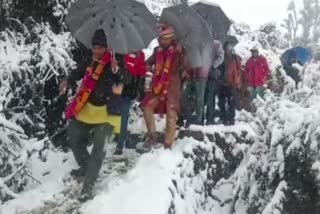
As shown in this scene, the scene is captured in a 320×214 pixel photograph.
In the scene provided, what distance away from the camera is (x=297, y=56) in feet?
41.6

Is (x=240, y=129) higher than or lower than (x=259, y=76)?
lower

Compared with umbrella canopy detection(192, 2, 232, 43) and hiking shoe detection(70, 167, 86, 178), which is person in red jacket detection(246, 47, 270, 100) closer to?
umbrella canopy detection(192, 2, 232, 43)

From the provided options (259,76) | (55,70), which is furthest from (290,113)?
(259,76)

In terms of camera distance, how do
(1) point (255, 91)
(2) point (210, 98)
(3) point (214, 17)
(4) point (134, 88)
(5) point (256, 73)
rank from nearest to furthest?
(4) point (134, 88), (2) point (210, 98), (3) point (214, 17), (5) point (256, 73), (1) point (255, 91)

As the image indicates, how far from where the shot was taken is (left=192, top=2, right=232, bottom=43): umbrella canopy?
1029 centimetres

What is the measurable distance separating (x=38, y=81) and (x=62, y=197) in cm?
208

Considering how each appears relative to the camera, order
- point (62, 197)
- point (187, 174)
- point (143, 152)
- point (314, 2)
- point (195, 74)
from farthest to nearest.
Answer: point (314, 2)
point (195, 74)
point (143, 152)
point (187, 174)
point (62, 197)

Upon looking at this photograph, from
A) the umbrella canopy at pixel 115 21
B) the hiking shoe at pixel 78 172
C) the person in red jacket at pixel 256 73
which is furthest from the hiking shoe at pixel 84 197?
the person in red jacket at pixel 256 73

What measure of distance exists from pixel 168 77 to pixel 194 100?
1.23 m

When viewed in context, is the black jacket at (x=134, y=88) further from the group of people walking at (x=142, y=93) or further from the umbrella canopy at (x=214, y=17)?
the umbrella canopy at (x=214, y=17)

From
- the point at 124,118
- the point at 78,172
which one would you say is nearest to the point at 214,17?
the point at 124,118

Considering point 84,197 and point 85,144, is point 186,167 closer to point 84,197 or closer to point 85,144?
point 85,144

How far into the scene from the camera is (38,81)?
788cm

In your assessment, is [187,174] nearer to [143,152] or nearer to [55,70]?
[143,152]
